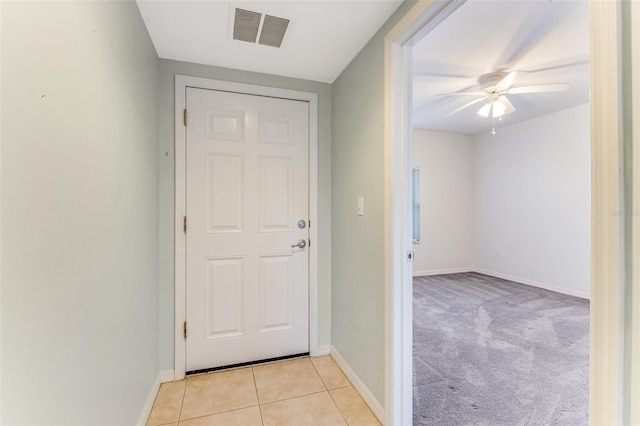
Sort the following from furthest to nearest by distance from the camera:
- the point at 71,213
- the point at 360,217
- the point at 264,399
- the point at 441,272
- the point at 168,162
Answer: the point at 441,272
the point at 168,162
the point at 360,217
the point at 264,399
the point at 71,213

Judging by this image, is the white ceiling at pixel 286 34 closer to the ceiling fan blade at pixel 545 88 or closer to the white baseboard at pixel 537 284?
the ceiling fan blade at pixel 545 88

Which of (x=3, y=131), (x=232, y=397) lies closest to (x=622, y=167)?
(x=3, y=131)

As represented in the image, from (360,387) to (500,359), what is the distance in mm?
1238

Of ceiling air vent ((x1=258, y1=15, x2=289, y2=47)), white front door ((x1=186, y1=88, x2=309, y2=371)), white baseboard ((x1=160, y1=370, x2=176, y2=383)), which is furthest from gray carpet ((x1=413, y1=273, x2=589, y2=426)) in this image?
ceiling air vent ((x1=258, y1=15, x2=289, y2=47))

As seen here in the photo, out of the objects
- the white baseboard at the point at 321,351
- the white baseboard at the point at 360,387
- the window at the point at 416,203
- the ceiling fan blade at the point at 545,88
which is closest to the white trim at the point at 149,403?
the white baseboard at the point at 321,351

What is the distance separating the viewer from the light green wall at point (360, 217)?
1.71 m

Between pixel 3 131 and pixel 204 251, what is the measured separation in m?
1.61

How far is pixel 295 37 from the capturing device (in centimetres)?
180

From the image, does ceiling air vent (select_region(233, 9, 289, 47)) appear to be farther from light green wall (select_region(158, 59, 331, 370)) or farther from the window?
the window

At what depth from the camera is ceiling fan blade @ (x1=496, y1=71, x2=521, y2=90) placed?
8.93 ft

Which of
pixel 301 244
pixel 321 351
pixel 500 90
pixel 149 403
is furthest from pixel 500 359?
pixel 500 90

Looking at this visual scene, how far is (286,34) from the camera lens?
1.77m

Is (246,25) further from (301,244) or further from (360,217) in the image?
(301,244)

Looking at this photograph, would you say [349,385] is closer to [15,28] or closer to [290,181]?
[290,181]
